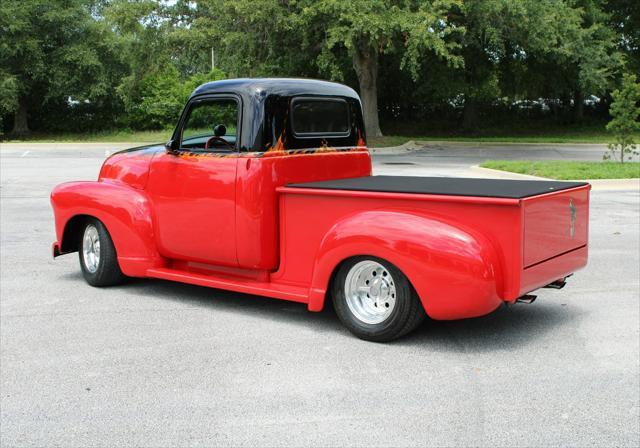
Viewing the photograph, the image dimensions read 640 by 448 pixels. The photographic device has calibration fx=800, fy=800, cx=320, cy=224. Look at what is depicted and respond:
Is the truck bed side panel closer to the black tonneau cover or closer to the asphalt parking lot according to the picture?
the black tonneau cover

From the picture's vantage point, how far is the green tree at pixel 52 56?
39844 millimetres

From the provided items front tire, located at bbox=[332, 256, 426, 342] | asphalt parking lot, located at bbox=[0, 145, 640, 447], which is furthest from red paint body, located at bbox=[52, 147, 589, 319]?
asphalt parking lot, located at bbox=[0, 145, 640, 447]

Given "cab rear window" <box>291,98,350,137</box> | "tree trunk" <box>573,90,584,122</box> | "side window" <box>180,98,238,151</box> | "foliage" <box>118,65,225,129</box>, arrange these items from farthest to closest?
"tree trunk" <box>573,90,584,122</box>, "foliage" <box>118,65,225,129</box>, "cab rear window" <box>291,98,350,137</box>, "side window" <box>180,98,238,151</box>

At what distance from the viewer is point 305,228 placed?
239 inches

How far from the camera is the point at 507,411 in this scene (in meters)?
4.36

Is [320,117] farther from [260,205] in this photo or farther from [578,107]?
[578,107]

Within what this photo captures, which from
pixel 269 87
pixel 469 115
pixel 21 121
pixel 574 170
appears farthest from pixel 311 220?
pixel 21 121

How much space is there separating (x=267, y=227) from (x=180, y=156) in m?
1.15

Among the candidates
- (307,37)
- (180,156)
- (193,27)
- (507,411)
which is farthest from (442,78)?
(507,411)

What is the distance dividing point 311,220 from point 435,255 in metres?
1.14

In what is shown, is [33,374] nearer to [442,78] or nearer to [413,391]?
[413,391]

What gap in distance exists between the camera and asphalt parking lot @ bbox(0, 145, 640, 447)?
4129 millimetres

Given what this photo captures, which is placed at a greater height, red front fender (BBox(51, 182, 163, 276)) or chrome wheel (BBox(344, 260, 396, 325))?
red front fender (BBox(51, 182, 163, 276))

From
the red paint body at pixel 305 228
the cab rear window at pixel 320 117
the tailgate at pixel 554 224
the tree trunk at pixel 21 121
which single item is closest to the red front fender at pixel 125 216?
the red paint body at pixel 305 228
